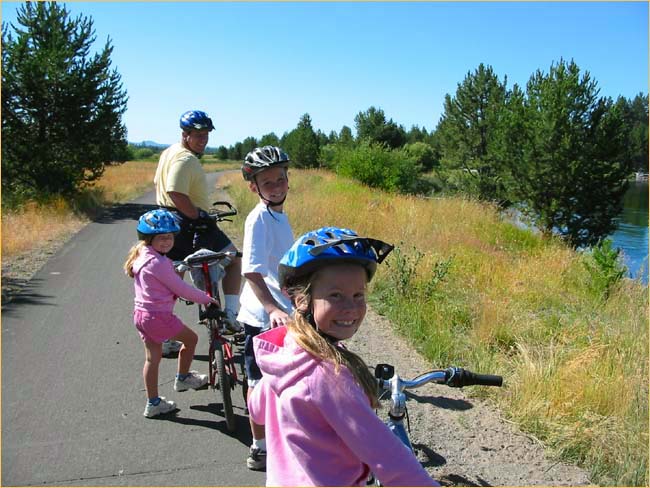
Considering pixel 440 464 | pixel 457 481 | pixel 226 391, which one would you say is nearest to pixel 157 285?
pixel 226 391

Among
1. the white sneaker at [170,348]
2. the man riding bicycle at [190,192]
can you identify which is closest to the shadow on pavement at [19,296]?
the white sneaker at [170,348]

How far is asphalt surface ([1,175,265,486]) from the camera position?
3510 mm

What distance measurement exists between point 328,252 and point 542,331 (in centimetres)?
497

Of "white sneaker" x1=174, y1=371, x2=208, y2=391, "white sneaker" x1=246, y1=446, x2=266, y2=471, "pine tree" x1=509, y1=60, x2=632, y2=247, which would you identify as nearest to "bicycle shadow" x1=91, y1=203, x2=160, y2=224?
"white sneaker" x1=174, y1=371, x2=208, y2=391

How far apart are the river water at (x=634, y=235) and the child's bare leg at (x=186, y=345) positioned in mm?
6318

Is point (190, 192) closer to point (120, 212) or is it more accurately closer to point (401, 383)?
point (401, 383)

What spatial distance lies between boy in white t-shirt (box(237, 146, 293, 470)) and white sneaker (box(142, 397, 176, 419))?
4.40ft

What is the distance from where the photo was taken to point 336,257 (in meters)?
1.77

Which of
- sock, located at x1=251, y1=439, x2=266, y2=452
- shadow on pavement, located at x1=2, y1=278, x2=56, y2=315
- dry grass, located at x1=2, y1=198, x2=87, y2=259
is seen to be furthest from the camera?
dry grass, located at x1=2, y1=198, x2=87, y2=259

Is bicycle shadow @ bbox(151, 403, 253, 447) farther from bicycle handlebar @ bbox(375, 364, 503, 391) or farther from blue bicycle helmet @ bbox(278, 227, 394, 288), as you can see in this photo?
blue bicycle helmet @ bbox(278, 227, 394, 288)

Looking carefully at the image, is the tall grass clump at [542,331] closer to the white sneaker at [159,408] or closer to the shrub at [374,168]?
the white sneaker at [159,408]

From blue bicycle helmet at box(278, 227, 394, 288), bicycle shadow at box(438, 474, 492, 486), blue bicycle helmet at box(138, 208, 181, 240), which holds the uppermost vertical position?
blue bicycle helmet at box(278, 227, 394, 288)

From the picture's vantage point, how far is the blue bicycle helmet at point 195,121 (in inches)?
184

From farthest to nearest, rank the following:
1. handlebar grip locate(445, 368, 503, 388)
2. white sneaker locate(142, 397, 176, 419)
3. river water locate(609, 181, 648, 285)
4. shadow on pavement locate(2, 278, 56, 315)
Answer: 1. river water locate(609, 181, 648, 285)
2. shadow on pavement locate(2, 278, 56, 315)
3. white sneaker locate(142, 397, 176, 419)
4. handlebar grip locate(445, 368, 503, 388)
